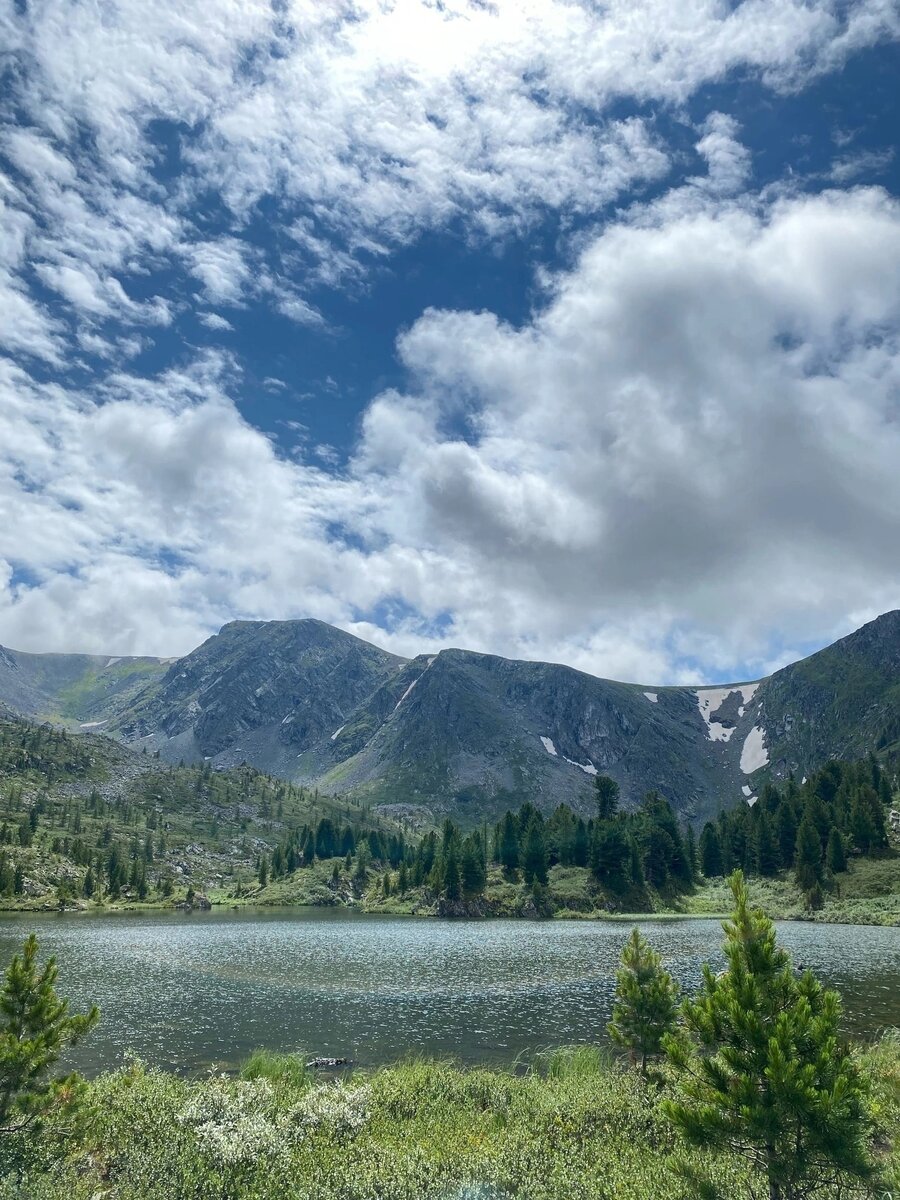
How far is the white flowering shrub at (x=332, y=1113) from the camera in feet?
71.4

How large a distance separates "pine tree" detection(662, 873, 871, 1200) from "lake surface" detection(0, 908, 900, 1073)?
84.4ft

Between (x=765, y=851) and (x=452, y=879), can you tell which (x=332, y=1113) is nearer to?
(x=452, y=879)

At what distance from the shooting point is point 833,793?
17750 cm

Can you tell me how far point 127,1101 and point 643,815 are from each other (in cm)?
17921

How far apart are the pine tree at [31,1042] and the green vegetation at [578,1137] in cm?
76

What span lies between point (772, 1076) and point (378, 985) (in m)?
56.0

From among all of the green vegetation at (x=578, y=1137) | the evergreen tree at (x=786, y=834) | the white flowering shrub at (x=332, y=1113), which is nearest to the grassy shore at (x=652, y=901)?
the evergreen tree at (x=786, y=834)

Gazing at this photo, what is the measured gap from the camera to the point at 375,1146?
19.2m

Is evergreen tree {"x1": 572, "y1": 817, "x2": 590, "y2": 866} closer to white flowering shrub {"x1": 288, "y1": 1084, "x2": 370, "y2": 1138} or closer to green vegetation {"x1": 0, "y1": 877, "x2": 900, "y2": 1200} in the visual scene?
green vegetation {"x1": 0, "y1": 877, "x2": 900, "y2": 1200}

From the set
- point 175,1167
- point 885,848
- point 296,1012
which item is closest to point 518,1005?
point 296,1012

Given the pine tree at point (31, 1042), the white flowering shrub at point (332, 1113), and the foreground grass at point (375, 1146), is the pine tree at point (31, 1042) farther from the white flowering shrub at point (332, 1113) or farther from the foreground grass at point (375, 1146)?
the white flowering shrub at point (332, 1113)

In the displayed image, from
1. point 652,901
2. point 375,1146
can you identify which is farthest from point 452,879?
point 375,1146

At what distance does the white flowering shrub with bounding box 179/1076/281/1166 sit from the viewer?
19219 millimetres

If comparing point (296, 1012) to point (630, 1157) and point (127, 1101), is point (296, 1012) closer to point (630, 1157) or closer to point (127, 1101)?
point (127, 1101)
